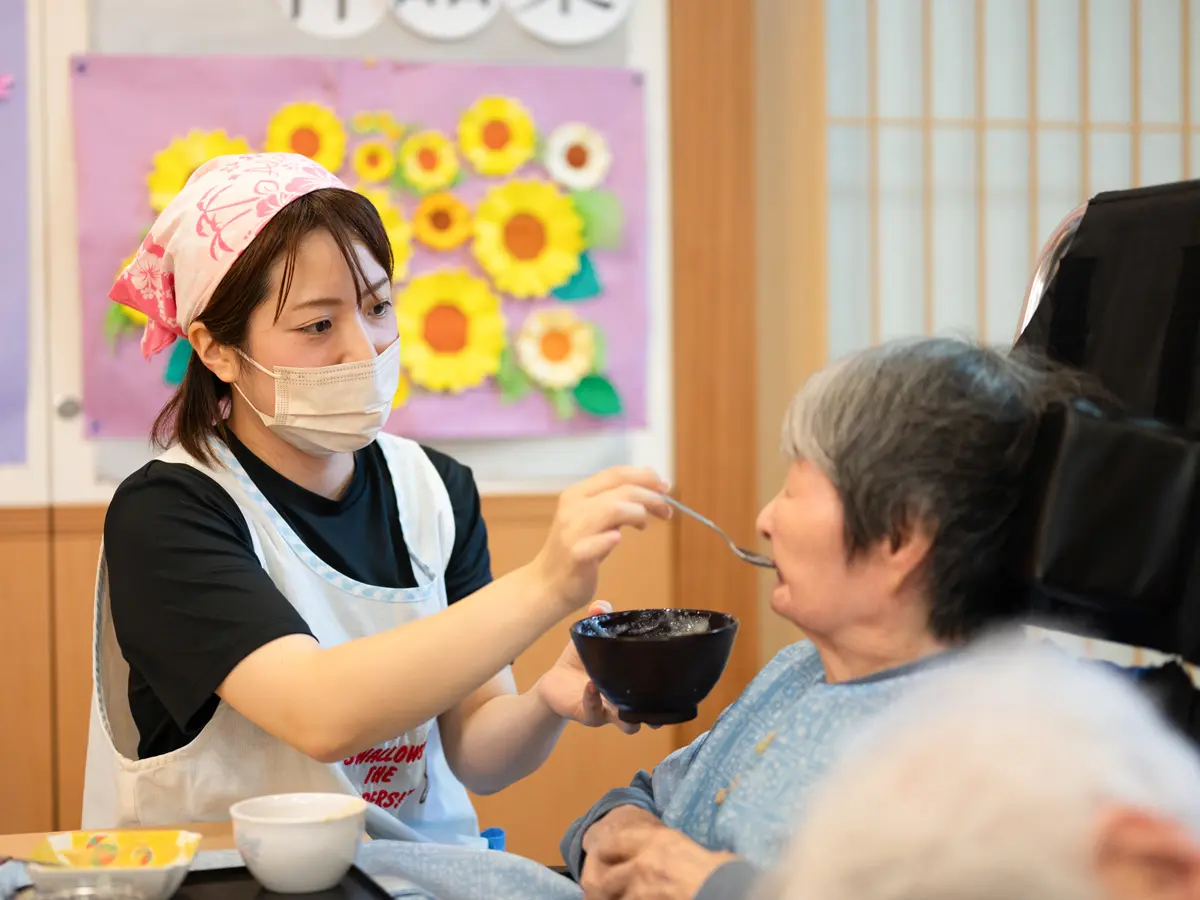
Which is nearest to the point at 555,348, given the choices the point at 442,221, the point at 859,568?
the point at 442,221

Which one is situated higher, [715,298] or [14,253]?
[14,253]

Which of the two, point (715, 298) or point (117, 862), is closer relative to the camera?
point (117, 862)

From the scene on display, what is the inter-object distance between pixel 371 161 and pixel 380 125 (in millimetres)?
81

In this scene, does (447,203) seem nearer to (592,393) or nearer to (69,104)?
(592,393)

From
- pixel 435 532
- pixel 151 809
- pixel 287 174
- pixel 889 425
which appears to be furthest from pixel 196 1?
pixel 889 425

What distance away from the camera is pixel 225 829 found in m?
1.25

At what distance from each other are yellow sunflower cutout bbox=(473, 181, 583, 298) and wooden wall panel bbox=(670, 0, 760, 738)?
249mm

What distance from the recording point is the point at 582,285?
288cm

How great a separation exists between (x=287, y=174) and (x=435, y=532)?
1.62ft

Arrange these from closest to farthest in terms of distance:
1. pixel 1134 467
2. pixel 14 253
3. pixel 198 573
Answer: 1. pixel 1134 467
2. pixel 198 573
3. pixel 14 253

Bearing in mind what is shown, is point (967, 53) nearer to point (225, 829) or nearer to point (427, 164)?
point (427, 164)

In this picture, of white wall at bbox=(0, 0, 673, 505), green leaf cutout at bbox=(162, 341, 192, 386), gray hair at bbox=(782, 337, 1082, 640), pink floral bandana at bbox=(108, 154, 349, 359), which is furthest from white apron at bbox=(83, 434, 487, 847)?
white wall at bbox=(0, 0, 673, 505)

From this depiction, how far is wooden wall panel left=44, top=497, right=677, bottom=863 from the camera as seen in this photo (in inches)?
108

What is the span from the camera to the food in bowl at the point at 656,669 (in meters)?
1.00
